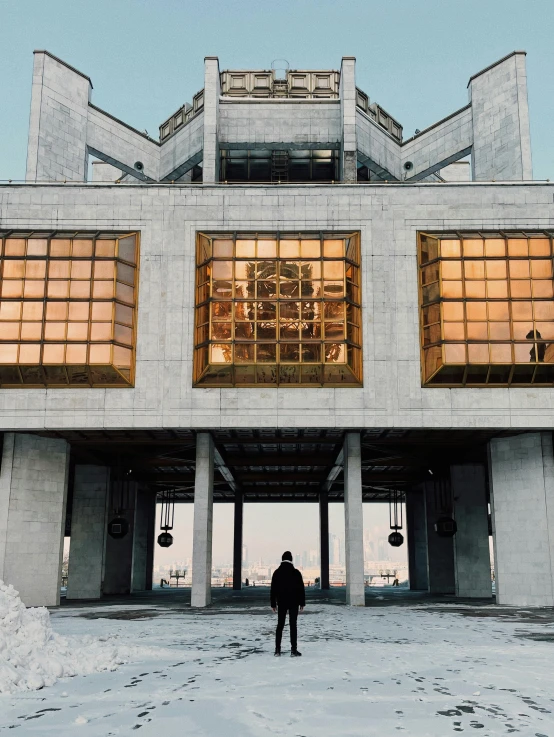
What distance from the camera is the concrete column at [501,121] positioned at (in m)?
40.5

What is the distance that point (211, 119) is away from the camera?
40.8m

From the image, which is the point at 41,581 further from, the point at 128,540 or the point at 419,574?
the point at 419,574

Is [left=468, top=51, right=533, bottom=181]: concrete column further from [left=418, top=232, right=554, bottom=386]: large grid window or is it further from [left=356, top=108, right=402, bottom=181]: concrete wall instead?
[left=418, top=232, right=554, bottom=386]: large grid window

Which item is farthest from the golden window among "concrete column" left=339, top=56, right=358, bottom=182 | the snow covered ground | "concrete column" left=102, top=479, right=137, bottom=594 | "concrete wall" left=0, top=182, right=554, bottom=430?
"concrete column" left=102, top=479, right=137, bottom=594

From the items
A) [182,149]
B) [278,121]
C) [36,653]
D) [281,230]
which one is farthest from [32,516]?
[278,121]

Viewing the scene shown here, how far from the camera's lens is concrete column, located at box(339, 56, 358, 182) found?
4081 cm

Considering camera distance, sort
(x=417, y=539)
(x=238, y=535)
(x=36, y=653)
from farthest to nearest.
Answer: (x=238, y=535), (x=417, y=539), (x=36, y=653)

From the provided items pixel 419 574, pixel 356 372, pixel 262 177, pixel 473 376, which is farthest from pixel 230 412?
pixel 419 574

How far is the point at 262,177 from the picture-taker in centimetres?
4641

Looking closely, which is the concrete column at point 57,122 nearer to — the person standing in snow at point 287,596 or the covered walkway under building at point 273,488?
the covered walkway under building at point 273,488

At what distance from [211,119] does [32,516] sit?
23062 millimetres

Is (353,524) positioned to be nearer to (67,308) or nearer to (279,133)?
(67,308)

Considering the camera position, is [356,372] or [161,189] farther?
[161,189]

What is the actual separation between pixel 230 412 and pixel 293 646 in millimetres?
17608
